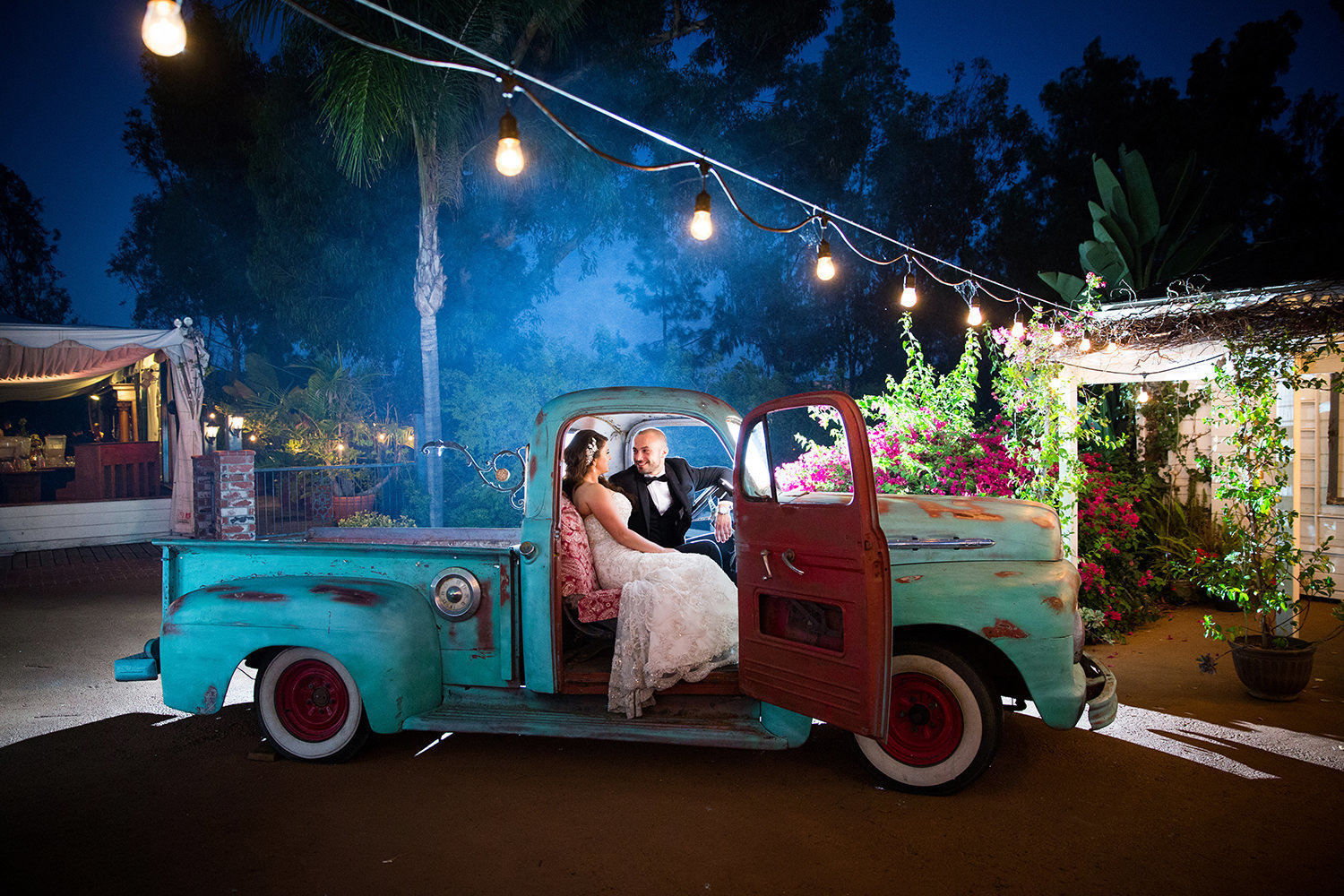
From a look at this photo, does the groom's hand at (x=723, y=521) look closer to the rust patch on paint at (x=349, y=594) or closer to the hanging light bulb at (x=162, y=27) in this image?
the rust patch on paint at (x=349, y=594)

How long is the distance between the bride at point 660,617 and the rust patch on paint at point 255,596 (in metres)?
1.85

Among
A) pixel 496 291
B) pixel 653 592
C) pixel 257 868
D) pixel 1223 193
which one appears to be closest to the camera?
pixel 257 868

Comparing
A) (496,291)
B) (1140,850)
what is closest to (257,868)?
(1140,850)

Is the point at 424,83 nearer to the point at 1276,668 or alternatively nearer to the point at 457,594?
the point at 457,594

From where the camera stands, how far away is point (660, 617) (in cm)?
392

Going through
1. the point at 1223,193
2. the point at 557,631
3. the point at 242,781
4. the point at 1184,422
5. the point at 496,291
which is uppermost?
the point at 1223,193

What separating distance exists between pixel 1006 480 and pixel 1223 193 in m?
15.1

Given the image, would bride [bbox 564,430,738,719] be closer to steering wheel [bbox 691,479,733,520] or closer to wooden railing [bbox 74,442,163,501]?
steering wheel [bbox 691,479,733,520]

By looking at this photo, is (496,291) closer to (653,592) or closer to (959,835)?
(653,592)

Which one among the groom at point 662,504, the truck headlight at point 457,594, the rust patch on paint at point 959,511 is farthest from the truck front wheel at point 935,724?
the truck headlight at point 457,594

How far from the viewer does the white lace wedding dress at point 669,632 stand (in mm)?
→ 3896

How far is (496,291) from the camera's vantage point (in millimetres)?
19922

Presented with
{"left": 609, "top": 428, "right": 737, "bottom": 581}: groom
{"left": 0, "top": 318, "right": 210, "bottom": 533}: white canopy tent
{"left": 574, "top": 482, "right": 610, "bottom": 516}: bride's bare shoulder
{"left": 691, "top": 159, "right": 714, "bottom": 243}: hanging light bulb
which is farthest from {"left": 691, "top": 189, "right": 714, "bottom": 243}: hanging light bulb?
{"left": 0, "top": 318, "right": 210, "bottom": 533}: white canopy tent

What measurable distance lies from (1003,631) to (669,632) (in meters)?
1.70
